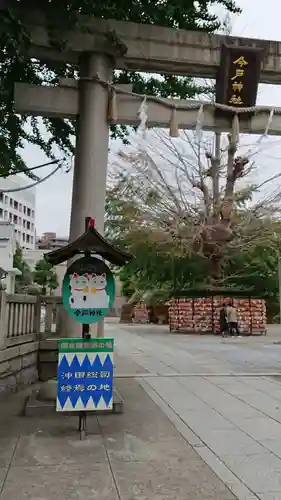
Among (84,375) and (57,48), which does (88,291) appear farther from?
(57,48)

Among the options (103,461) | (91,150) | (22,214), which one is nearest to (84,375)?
(103,461)

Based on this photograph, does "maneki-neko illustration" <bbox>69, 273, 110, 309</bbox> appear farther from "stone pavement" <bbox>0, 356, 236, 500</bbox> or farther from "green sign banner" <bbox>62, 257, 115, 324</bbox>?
"stone pavement" <bbox>0, 356, 236, 500</bbox>

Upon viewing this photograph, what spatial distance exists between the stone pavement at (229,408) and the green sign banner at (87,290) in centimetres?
187

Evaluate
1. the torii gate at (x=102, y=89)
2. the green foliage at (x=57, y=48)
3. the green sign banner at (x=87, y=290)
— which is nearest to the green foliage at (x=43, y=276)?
the green foliage at (x=57, y=48)

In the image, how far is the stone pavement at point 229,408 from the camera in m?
4.73

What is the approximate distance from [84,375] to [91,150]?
3.51 metres

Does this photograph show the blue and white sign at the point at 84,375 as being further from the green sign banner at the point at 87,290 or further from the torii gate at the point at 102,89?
the torii gate at the point at 102,89

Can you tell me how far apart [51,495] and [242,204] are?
27793 millimetres

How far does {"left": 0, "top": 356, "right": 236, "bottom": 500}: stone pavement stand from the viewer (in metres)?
4.16

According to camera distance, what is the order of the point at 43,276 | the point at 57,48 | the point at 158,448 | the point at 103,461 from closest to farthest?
the point at 103,461
the point at 158,448
the point at 57,48
the point at 43,276

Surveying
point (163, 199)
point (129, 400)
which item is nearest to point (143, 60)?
point (129, 400)

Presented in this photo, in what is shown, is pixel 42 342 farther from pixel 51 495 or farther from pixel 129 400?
pixel 51 495

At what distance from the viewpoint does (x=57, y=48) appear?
737 centimetres

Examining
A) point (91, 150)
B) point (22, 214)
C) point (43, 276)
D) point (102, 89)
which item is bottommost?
point (91, 150)
